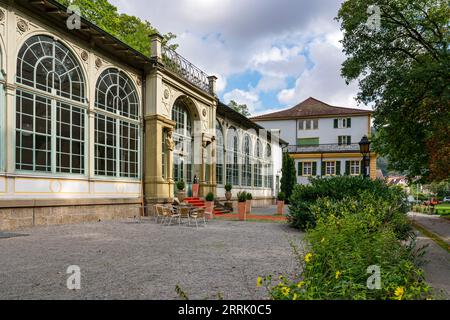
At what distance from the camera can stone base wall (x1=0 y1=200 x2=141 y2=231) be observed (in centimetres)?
940

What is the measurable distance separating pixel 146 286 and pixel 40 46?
9.52 metres

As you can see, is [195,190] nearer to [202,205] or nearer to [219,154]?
[202,205]

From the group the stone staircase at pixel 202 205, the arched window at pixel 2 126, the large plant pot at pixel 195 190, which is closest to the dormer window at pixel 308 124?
the stone staircase at pixel 202 205

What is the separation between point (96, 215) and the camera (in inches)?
484

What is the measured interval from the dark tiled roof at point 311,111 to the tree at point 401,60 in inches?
1196

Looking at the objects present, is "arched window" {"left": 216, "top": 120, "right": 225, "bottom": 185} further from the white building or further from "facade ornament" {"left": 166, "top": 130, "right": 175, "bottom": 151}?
the white building

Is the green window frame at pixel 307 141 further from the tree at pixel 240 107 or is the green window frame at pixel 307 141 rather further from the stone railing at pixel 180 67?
the stone railing at pixel 180 67

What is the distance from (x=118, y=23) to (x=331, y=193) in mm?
22333

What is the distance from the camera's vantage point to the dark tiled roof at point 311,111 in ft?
152

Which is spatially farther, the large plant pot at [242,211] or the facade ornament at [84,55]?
the large plant pot at [242,211]

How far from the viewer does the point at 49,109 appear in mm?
10820

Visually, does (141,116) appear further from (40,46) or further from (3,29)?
(3,29)

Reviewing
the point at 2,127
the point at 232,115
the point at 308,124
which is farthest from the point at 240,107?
the point at 2,127
